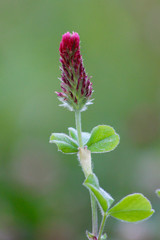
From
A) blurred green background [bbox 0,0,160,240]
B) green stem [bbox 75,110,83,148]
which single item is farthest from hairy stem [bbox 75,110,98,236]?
blurred green background [bbox 0,0,160,240]

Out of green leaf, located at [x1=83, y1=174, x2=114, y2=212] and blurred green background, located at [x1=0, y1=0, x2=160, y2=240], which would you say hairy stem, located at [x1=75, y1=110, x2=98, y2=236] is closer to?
green leaf, located at [x1=83, y1=174, x2=114, y2=212]

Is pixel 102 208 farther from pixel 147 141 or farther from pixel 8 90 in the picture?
pixel 8 90

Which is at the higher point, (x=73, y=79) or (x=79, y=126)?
(x=73, y=79)

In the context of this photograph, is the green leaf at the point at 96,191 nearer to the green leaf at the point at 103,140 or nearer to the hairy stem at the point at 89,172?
the hairy stem at the point at 89,172

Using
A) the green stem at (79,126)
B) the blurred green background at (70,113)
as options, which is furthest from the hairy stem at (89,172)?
the blurred green background at (70,113)

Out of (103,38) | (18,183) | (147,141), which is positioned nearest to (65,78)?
(18,183)

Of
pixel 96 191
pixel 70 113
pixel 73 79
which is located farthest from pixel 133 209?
pixel 70 113

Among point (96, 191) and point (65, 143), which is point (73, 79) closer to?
point (65, 143)
